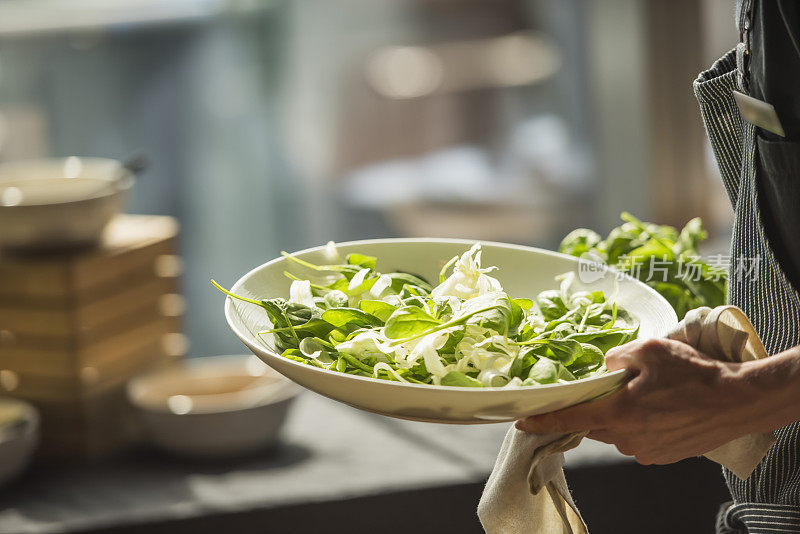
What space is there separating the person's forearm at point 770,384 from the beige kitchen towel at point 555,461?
0.02m

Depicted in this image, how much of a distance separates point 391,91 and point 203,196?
2.36 feet

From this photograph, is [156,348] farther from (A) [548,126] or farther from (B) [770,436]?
(A) [548,126]

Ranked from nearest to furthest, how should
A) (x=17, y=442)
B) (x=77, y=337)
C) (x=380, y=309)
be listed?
(x=380, y=309), (x=17, y=442), (x=77, y=337)

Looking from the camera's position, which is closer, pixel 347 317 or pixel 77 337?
pixel 347 317

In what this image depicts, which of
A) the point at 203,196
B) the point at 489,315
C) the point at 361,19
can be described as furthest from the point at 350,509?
the point at 361,19

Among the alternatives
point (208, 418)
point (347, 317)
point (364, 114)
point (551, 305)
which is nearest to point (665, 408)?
point (551, 305)

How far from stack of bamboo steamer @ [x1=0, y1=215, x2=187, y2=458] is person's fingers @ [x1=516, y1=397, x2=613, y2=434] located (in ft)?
3.75

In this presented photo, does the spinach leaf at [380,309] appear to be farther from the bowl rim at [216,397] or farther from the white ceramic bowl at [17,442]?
the white ceramic bowl at [17,442]

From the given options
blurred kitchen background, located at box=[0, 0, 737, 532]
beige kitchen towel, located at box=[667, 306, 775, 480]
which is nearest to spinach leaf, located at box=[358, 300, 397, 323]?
beige kitchen towel, located at box=[667, 306, 775, 480]

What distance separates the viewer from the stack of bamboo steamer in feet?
5.50

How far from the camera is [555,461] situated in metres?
0.85

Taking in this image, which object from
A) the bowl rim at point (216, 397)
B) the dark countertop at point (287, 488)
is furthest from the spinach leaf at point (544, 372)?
the bowl rim at point (216, 397)

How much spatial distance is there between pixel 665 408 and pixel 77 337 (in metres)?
1.21

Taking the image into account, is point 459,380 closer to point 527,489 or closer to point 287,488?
point 527,489
